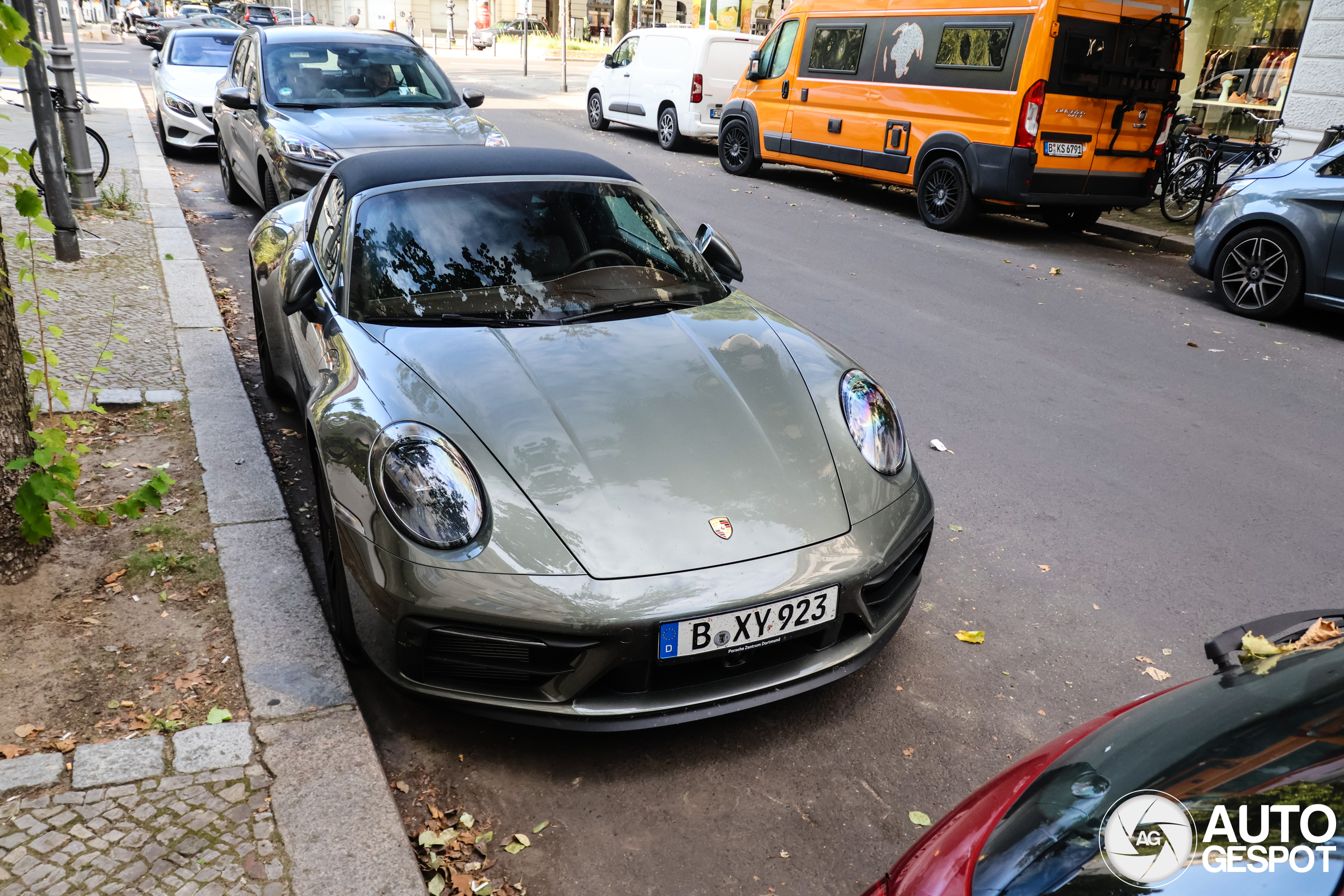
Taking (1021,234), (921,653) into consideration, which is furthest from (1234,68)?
(921,653)

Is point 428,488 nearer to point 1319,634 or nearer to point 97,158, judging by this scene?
point 1319,634

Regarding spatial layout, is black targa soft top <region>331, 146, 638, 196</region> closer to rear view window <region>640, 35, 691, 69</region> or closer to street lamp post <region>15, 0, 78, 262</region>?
street lamp post <region>15, 0, 78, 262</region>

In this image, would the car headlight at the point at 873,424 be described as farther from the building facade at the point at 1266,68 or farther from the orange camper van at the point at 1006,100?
the building facade at the point at 1266,68

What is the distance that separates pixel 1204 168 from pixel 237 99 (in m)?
10.4

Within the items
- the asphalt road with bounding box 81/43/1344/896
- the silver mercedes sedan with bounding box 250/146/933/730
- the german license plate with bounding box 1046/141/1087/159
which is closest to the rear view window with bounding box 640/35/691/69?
the german license plate with bounding box 1046/141/1087/159

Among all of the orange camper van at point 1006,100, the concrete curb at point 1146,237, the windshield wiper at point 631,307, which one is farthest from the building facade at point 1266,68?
the windshield wiper at point 631,307

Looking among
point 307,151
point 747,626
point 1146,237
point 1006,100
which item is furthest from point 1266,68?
point 747,626

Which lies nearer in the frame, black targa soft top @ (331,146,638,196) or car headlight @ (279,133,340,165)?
black targa soft top @ (331,146,638,196)

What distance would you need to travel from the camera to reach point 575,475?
112 inches

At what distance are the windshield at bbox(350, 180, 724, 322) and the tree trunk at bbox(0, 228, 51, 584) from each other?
106 cm

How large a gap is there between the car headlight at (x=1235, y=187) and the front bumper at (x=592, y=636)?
7.08 metres

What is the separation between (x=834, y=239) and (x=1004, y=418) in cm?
505

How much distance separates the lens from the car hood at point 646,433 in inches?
108
